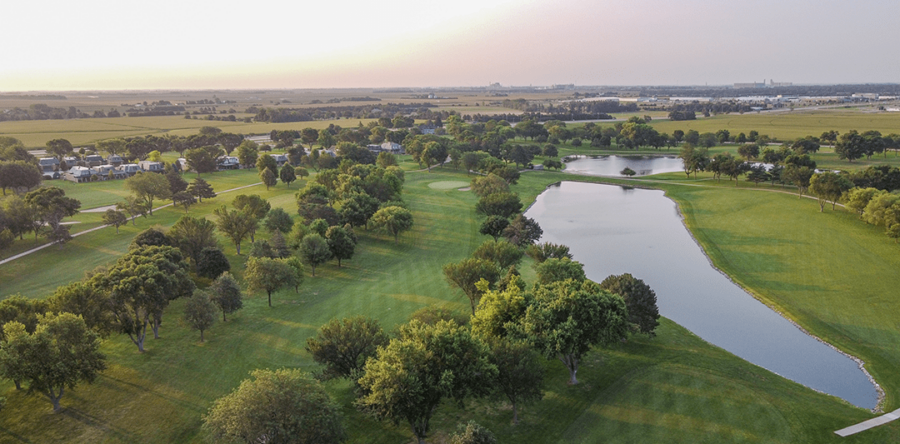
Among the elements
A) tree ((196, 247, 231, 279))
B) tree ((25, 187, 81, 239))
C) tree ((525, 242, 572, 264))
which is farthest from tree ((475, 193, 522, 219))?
tree ((25, 187, 81, 239))

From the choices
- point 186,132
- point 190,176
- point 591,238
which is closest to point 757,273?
point 591,238

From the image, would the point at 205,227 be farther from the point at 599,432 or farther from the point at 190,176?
the point at 190,176

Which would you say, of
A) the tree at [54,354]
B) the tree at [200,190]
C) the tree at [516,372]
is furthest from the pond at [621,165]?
the tree at [54,354]

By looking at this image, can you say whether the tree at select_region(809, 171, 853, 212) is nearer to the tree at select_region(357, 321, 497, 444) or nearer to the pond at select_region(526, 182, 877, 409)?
the pond at select_region(526, 182, 877, 409)

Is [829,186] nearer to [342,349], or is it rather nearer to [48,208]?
[342,349]

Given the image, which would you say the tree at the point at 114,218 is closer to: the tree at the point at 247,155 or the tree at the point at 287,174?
the tree at the point at 287,174

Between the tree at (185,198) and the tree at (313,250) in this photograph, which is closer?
the tree at (313,250)
